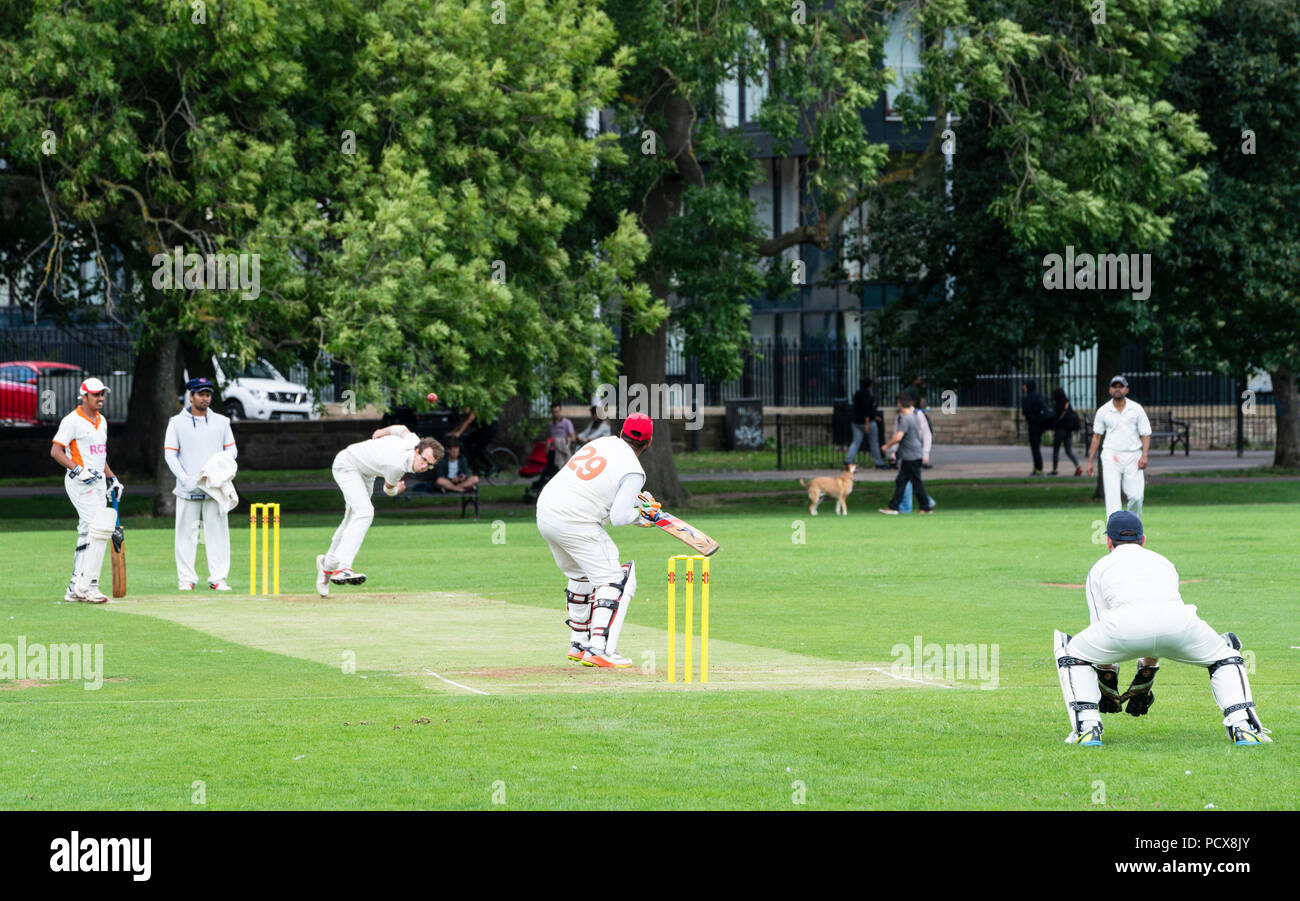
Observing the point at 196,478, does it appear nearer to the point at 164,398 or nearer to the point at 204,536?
the point at 204,536

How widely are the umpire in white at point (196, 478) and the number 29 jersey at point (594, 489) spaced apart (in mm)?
5867

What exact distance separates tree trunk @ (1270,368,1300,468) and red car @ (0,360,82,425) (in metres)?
26.3

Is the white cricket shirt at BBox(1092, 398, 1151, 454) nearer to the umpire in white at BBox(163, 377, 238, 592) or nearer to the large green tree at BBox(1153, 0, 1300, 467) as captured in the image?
the large green tree at BBox(1153, 0, 1300, 467)

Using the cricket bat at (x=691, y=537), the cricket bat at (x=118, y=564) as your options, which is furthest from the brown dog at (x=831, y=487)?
the cricket bat at (x=691, y=537)

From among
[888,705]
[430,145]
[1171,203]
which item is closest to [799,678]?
[888,705]

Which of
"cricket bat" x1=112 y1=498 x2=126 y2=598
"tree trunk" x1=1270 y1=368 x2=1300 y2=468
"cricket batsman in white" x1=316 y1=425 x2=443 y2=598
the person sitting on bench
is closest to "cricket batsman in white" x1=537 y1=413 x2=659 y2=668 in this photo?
"cricket batsman in white" x1=316 y1=425 x2=443 y2=598

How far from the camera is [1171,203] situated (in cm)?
3072

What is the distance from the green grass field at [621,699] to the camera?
27.0 feet

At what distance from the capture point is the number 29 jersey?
11805 mm

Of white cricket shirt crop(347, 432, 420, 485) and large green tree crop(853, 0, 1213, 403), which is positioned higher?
large green tree crop(853, 0, 1213, 403)
